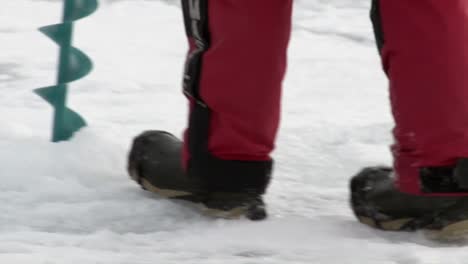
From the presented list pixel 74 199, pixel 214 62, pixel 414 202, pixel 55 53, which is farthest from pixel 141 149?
pixel 55 53

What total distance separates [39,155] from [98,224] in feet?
1.24

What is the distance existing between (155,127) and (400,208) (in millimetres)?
882

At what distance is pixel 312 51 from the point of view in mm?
3447

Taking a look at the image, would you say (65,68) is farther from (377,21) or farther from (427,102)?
(427,102)

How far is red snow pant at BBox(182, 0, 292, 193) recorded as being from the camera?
71.5 inches

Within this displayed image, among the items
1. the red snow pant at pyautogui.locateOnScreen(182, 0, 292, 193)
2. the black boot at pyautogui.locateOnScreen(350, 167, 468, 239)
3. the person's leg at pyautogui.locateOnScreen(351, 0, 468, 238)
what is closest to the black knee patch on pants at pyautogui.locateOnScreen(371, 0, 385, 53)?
the person's leg at pyautogui.locateOnScreen(351, 0, 468, 238)

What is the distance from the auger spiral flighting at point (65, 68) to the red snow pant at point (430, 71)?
0.83 metres

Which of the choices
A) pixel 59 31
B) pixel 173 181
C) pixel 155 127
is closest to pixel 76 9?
pixel 59 31

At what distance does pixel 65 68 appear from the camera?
2.40 metres

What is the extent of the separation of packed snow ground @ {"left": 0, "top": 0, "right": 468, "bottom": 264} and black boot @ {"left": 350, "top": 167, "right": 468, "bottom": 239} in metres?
0.03

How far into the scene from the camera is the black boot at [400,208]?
72.0 inches

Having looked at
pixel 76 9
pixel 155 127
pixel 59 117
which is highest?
pixel 76 9

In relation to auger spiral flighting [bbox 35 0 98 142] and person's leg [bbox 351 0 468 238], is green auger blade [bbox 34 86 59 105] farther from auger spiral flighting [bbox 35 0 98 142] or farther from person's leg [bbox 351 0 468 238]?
person's leg [bbox 351 0 468 238]

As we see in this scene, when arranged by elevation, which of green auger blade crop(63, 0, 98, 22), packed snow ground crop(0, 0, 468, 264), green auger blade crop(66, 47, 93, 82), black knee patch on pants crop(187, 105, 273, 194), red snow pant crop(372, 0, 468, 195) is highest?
red snow pant crop(372, 0, 468, 195)
